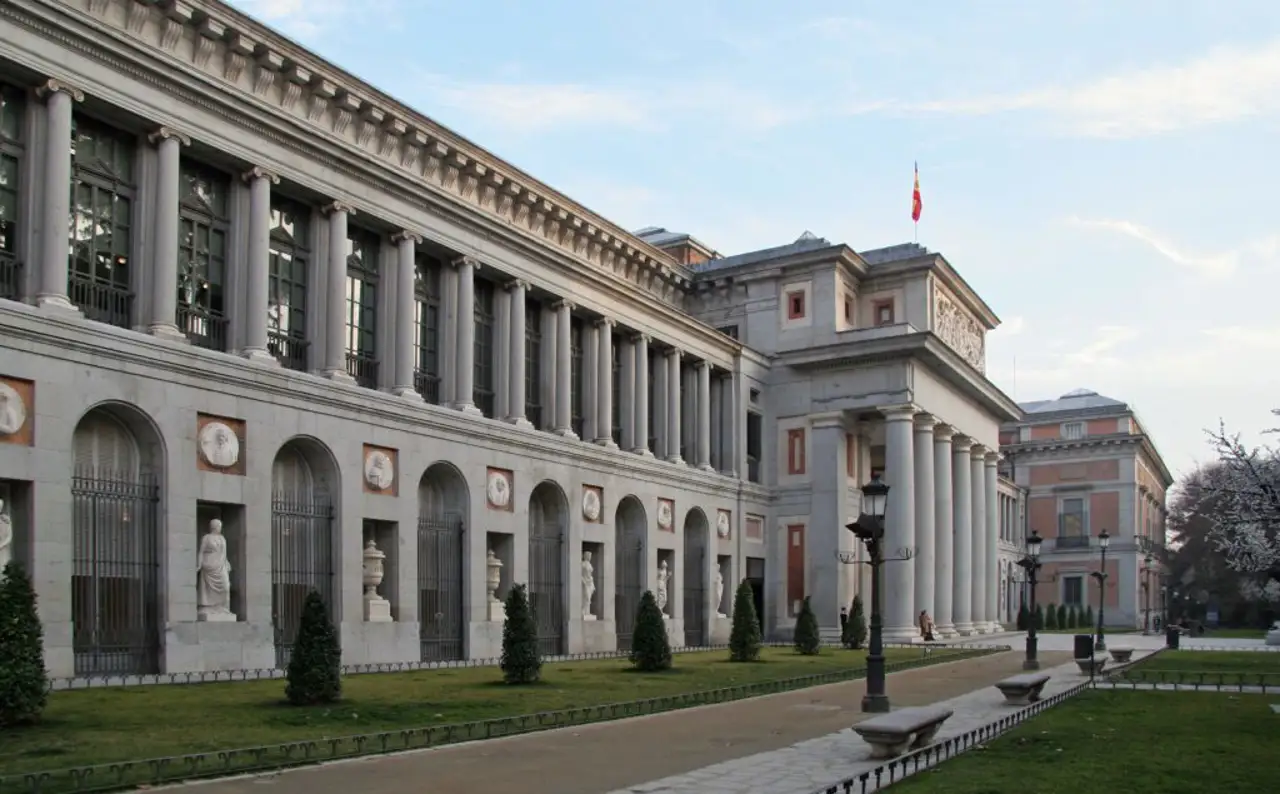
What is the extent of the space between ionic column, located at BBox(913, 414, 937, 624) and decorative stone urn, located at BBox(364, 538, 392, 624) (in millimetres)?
29804

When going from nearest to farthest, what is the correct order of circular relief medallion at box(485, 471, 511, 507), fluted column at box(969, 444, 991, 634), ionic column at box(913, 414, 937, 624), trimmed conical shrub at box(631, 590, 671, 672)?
trimmed conical shrub at box(631, 590, 671, 672) → circular relief medallion at box(485, 471, 511, 507) → ionic column at box(913, 414, 937, 624) → fluted column at box(969, 444, 991, 634)

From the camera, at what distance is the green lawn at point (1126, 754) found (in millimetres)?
14625

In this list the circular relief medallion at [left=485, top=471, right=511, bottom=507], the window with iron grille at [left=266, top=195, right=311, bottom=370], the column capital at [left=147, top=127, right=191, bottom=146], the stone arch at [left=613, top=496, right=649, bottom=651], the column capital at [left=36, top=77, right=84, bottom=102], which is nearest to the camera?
the column capital at [left=36, top=77, right=84, bottom=102]

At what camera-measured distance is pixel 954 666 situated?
1494 inches

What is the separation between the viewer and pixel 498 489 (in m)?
38.4

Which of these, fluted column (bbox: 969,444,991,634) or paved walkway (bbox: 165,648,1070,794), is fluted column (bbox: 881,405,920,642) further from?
paved walkway (bbox: 165,648,1070,794)

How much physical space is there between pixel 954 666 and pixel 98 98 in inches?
1065

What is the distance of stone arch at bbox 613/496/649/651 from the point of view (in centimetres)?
4575

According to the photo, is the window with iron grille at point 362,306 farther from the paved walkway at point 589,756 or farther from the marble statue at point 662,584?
the marble statue at point 662,584

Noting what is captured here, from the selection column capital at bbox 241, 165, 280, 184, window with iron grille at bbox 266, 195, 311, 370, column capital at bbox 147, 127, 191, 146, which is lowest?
window with iron grille at bbox 266, 195, 311, 370

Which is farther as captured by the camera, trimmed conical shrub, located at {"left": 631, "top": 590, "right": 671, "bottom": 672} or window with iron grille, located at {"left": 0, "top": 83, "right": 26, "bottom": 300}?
trimmed conical shrub, located at {"left": 631, "top": 590, "right": 671, "bottom": 672}

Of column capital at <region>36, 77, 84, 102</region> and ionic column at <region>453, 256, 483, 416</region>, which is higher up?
column capital at <region>36, 77, 84, 102</region>

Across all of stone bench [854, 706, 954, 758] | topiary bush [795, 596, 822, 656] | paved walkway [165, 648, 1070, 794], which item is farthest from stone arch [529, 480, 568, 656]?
stone bench [854, 706, 954, 758]

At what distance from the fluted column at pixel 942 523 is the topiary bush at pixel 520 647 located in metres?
36.1
